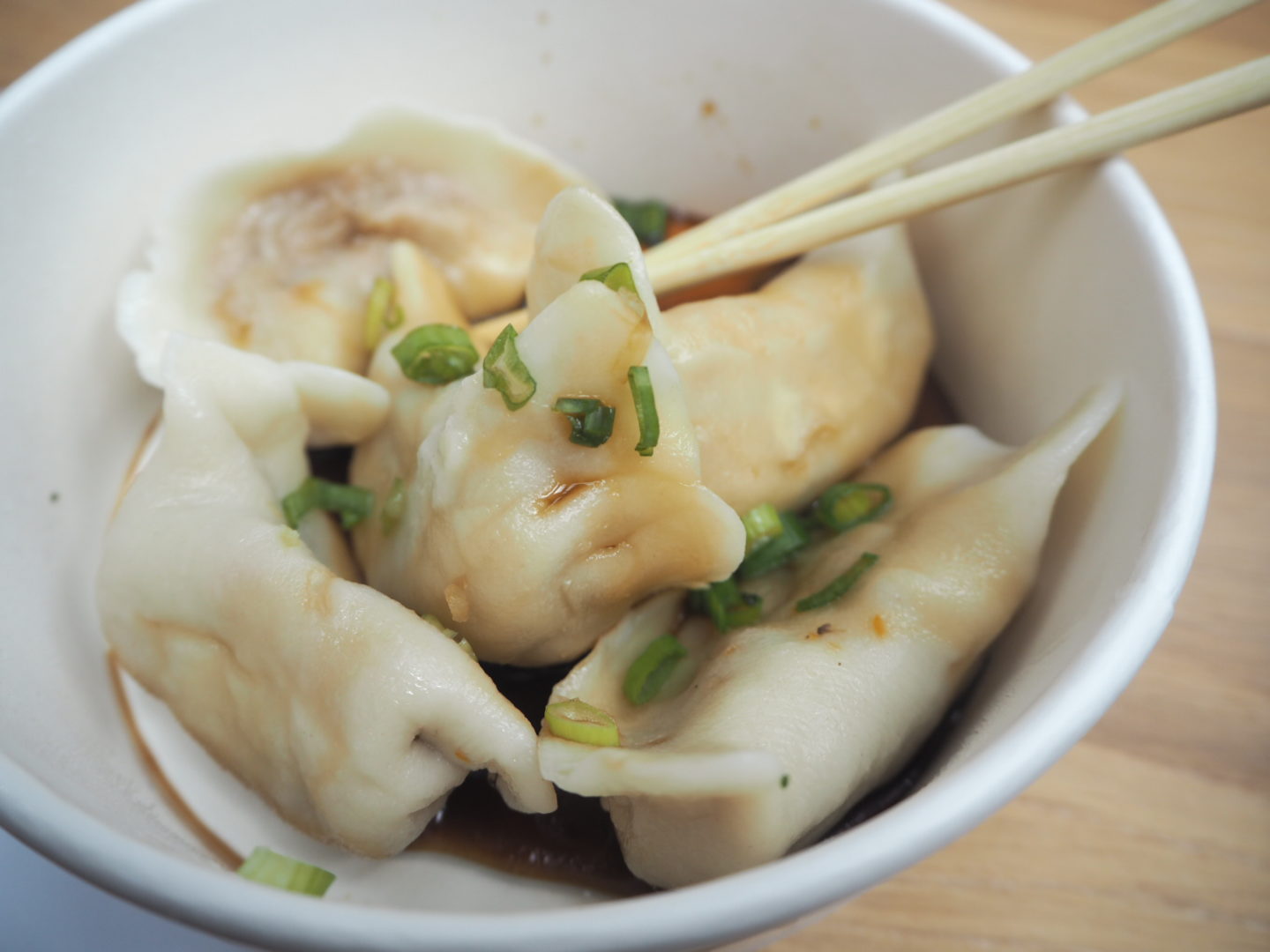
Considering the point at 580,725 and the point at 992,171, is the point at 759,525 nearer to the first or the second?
the point at 580,725

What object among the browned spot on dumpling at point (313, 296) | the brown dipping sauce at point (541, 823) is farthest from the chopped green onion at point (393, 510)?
the browned spot on dumpling at point (313, 296)

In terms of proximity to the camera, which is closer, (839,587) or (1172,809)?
(839,587)

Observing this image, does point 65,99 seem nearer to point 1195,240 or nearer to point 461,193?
point 461,193

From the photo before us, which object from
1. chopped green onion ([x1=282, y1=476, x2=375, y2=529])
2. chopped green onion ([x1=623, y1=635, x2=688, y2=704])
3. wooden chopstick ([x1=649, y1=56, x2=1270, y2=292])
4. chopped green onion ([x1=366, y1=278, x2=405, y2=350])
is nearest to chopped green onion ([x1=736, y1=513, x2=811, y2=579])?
chopped green onion ([x1=623, y1=635, x2=688, y2=704])

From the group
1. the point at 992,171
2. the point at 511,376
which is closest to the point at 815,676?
the point at 511,376

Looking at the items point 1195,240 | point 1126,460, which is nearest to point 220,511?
point 1126,460

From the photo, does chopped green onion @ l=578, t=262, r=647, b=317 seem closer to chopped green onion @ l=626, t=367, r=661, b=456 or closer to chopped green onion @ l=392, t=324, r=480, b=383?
chopped green onion @ l=626, t=367, r=661, b=456
